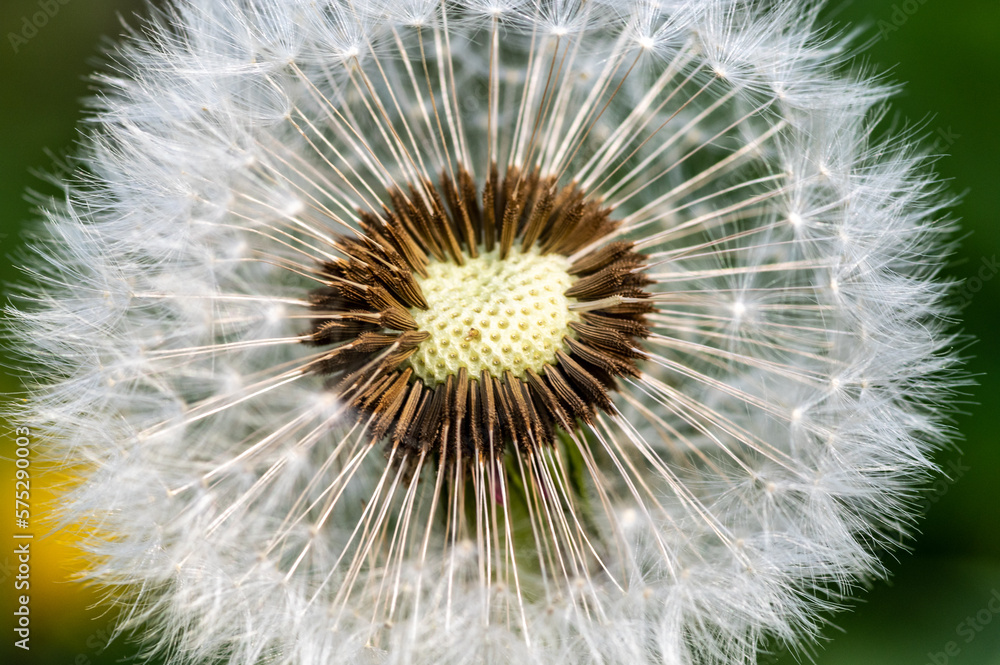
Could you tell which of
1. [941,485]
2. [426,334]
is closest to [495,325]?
[426,334]

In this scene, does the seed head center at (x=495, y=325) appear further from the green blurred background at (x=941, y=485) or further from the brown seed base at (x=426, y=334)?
the green blurred background at (x=941, y=485)

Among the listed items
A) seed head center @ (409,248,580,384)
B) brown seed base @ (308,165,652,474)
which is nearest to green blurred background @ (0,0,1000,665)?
brown seed base @ (308,165,652,474)

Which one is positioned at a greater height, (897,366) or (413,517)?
(897,366)

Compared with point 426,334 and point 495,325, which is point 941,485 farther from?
point 426,334

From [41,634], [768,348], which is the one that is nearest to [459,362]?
[768,348]

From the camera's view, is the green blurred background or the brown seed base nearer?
the brown seed base

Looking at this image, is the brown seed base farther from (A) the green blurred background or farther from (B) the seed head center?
(A) the green blurred background

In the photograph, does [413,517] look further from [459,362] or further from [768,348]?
[768,348]
